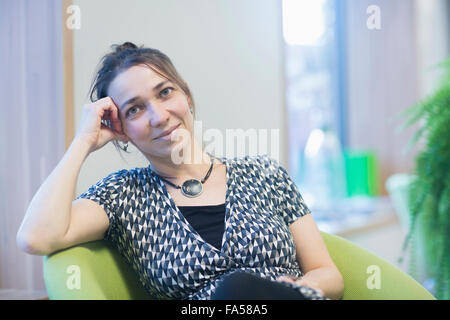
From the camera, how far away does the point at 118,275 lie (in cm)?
120

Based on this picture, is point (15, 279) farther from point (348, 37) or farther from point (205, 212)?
point (348, 37)

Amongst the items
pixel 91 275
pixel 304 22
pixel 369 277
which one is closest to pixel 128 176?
pixel 91 275

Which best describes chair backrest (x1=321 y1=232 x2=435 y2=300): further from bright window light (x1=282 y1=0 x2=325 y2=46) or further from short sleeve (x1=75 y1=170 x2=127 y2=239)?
bright window light (x1=282 y1=0 x2=325 y2=46)

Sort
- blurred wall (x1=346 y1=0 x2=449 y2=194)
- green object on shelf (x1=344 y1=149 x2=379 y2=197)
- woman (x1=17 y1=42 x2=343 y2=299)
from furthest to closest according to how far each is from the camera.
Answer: blurred wall (x1=346 y1=0 x2=449 y2=194) → green object on shelf (x1=344 y1=149 x2=379 y2=197) → woman (x1=17 y1=42 x2=343 y2=299)

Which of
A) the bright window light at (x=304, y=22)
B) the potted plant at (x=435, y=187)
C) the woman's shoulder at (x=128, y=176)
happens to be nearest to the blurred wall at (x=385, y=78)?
the bright window light at (x=304, y=22)

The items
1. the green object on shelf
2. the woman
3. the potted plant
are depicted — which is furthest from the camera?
the green object on shelf

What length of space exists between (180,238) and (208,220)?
0.09 m

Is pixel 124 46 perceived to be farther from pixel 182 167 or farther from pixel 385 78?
pixel 385 78

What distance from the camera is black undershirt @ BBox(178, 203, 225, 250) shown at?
119cm

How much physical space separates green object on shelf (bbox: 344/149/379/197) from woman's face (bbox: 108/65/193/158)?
2.24 m

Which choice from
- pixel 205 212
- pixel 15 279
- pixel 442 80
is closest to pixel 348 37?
pixel 442 80

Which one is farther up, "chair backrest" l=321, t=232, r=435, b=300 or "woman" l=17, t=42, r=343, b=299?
"woman" l=17, t=42, r=343, b=299

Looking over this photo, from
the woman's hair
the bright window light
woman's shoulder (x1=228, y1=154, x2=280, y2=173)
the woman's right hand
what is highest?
the bright window light

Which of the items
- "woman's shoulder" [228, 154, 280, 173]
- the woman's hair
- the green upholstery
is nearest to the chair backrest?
the green upholstery
